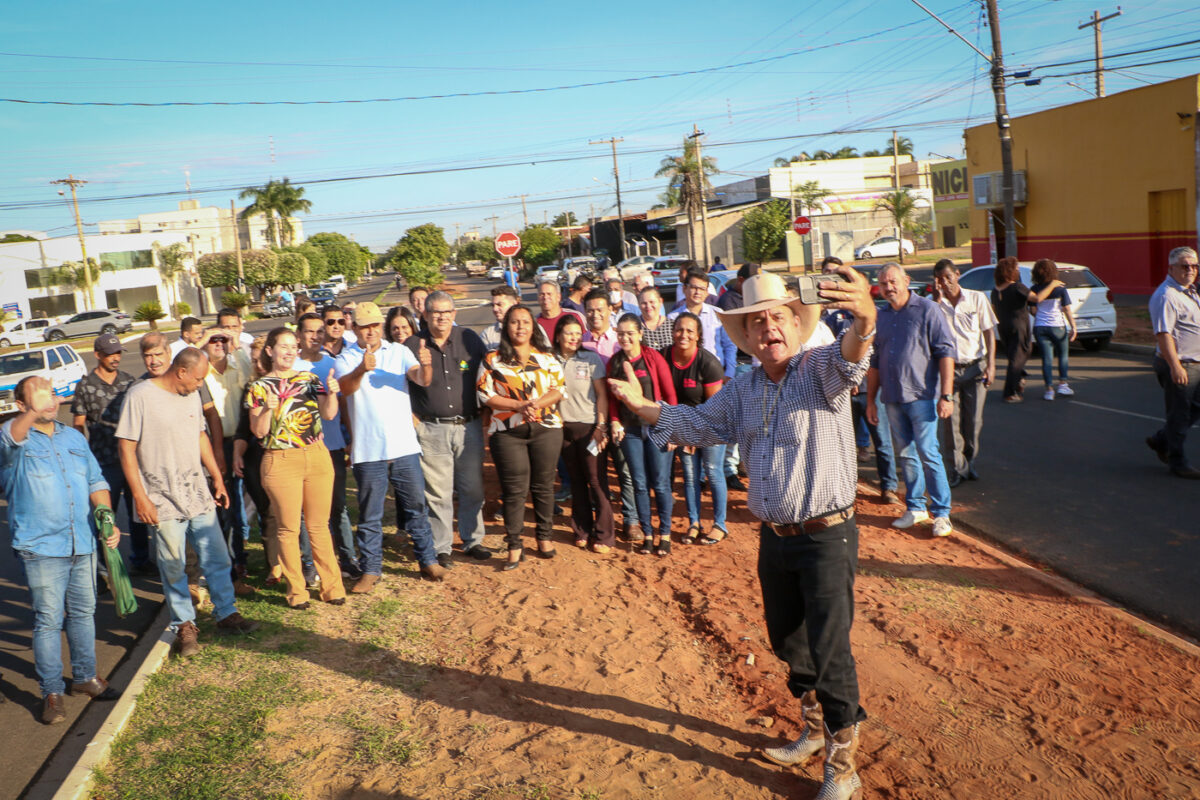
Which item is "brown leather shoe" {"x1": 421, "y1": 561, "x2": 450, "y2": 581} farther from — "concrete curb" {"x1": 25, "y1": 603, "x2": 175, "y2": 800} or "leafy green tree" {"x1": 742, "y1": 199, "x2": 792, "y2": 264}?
"leafy green tree" {"x1": 742, "y1": 199, "x2": 792, "y2": 264}

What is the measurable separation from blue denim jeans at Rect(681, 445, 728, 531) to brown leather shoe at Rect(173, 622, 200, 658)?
3.52 metres

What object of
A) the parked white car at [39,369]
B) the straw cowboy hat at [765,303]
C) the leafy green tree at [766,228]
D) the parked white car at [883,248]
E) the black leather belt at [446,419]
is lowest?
the black leather belt at [446,419]

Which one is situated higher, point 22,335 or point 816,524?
point 22,335

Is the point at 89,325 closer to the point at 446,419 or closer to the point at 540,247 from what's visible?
the point at 540,247

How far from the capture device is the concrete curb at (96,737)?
4.34 m

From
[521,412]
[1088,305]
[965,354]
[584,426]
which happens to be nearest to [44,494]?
[521,412]

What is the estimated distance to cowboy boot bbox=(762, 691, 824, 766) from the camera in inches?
163

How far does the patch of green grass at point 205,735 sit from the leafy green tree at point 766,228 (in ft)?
159

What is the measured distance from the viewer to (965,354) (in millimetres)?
8195

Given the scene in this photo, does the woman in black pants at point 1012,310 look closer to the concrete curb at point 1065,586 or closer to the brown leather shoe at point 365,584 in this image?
the concrete curb at point 1065,586

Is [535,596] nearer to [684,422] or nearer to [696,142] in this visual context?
[684,422]

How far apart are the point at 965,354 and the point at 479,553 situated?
15.2 ft

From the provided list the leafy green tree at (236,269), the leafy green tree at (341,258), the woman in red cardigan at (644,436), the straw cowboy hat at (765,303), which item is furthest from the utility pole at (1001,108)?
the leafy green tree at (341,258)

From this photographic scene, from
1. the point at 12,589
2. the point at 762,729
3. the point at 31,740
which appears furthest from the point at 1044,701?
the point at 12,589
